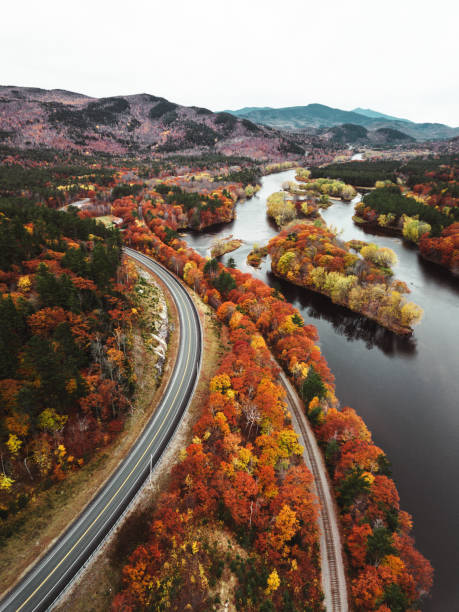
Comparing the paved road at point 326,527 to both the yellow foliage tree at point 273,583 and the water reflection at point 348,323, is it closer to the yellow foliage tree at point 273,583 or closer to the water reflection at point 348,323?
the yellow foliage tree at point 273,583

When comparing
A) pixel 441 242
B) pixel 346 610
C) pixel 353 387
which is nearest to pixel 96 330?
pixel 346 610

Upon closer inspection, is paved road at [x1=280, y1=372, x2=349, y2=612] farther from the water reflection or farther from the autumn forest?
the water reflection

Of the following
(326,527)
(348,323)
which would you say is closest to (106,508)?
(326,527)

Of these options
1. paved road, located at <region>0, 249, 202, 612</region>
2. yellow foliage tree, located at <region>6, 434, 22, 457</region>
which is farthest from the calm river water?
yellow foliage tree, located at <region>6, 434, 22, 457</region>

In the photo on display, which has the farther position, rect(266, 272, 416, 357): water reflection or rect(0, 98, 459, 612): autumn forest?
rect(266, 272, 416, 357): water reflection

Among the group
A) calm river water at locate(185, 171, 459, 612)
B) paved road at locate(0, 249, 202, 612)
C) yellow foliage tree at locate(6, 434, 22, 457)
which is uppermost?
yellow foliage tree at locate(6, 434, 22, 457)
